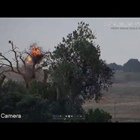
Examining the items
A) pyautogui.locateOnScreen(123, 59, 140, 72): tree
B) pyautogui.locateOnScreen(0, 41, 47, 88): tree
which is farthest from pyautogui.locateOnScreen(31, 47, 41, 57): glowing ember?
pyautogui.locateOnScreen(123, 59, 140, 72): tree

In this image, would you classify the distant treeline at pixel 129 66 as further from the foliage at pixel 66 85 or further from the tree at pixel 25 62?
the tree at pixel 25 62

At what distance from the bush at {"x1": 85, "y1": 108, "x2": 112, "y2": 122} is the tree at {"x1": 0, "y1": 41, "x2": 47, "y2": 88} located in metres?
0.64

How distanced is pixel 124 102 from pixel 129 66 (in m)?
0.35

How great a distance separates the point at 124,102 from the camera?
684 cm

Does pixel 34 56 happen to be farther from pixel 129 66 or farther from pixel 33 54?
pixel 129 66

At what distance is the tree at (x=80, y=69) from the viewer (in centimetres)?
688

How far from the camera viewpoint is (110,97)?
685 cm

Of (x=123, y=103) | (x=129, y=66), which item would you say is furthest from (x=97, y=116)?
(x=129, y=66)

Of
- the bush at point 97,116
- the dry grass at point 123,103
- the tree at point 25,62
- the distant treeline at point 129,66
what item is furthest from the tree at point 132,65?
the tree at point 25,62

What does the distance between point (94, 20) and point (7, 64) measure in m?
0.93

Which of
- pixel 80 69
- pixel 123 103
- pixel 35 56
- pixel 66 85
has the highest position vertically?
pixel 35 56

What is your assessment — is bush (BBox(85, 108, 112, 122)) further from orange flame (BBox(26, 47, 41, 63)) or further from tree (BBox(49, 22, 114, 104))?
orange flame (BBox(26, 47, 41, 63))

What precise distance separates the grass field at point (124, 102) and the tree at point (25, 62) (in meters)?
0.63
